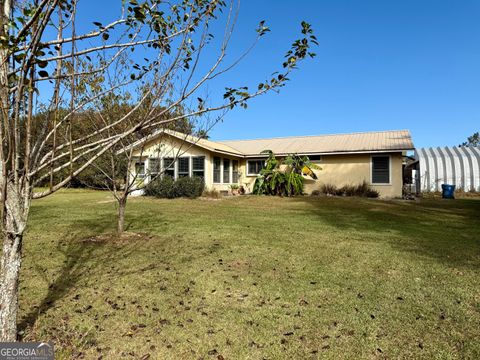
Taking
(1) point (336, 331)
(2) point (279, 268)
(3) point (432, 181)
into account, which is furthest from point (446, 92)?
(1) point (336, 331)

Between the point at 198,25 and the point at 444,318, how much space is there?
13.0ft

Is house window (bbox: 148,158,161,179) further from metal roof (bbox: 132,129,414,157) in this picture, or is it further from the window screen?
metal roof (bbox: 132,129,414,157)

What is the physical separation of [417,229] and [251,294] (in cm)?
633

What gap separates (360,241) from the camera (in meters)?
6.75

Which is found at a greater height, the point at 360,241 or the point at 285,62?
the point at 285,62

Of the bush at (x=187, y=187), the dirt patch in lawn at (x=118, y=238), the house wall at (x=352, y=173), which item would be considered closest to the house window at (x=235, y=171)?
the bush at (x=187, y=187)

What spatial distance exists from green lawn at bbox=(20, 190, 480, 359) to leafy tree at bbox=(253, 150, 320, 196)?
→ 34.1 ft

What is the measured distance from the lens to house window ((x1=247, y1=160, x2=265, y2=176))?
21.1m

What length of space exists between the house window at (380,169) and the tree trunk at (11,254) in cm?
1825

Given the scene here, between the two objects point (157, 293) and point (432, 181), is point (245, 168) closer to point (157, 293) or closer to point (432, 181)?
point (432, 181)

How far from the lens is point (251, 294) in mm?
3959

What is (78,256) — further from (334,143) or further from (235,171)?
(334,143)

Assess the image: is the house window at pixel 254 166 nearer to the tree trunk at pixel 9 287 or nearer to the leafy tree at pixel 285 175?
the leafy tree at pixel 285 175

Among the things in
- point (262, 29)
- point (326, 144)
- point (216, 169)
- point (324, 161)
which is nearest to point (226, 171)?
point (216, 169)
